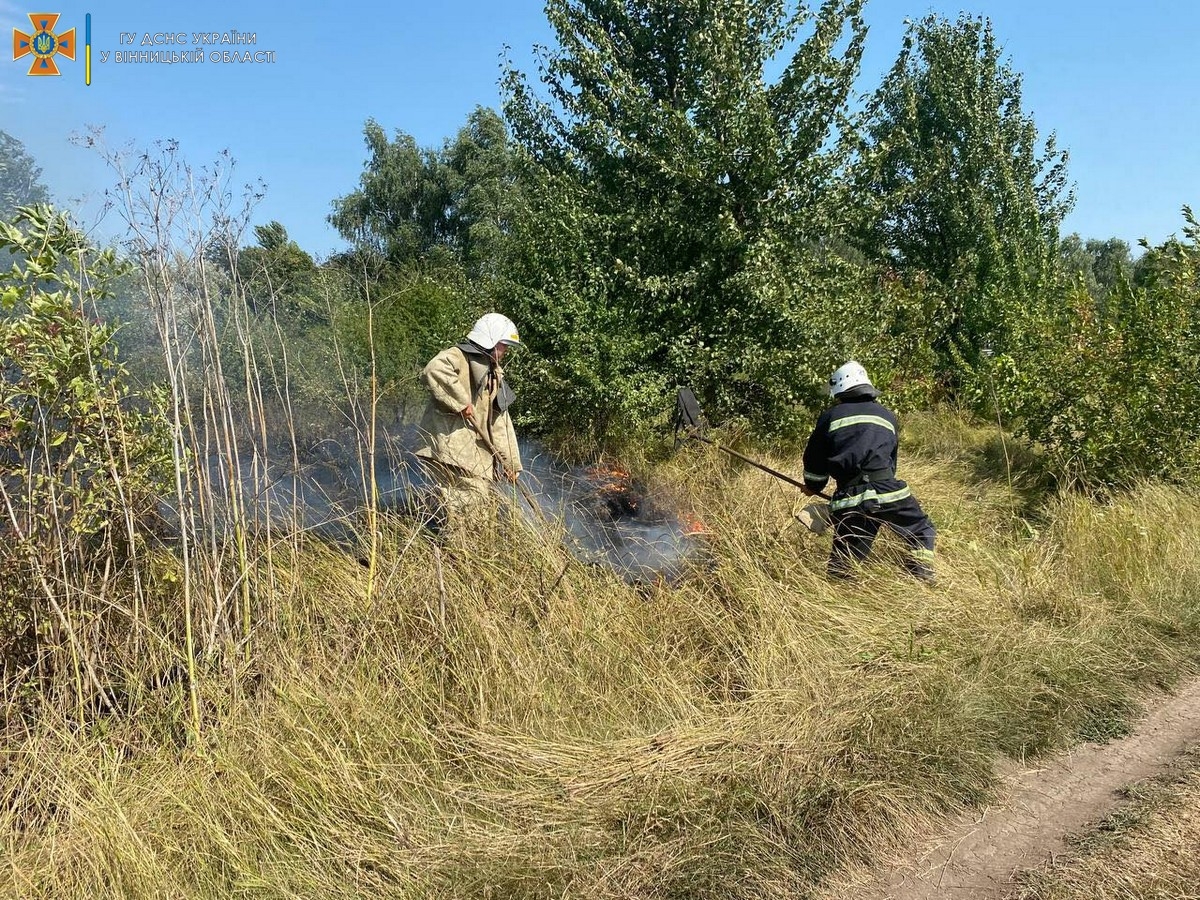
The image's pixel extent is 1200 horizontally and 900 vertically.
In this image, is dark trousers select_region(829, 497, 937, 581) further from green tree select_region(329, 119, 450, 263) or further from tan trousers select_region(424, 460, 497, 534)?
green tree select_region(329, 119, 450, 263)

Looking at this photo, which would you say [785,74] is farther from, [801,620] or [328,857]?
[328,857]

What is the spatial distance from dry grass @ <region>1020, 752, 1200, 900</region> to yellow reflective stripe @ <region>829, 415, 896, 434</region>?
2.32m

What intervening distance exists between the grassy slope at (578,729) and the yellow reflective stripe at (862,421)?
2.61 ft

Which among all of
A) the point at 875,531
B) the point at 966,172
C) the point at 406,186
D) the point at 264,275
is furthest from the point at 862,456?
the point at 406,186

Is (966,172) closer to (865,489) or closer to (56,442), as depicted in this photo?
(865,489)

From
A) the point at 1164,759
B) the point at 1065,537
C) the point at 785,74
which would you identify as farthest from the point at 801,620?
the point at 785,74

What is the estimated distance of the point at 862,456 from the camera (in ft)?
15.6

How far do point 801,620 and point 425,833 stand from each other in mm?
2144

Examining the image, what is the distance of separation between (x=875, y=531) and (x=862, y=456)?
1.61ft

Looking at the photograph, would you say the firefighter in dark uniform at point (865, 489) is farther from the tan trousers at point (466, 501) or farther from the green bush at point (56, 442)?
the green bush at point (56, 442)

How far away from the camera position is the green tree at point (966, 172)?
13766 mm

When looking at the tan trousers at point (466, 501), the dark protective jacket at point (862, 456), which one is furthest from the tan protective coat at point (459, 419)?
the dark protective jacket at point (862, 456)

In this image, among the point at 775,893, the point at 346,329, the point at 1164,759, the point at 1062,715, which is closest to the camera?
the point at 775,893

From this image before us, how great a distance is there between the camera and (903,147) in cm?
1445
